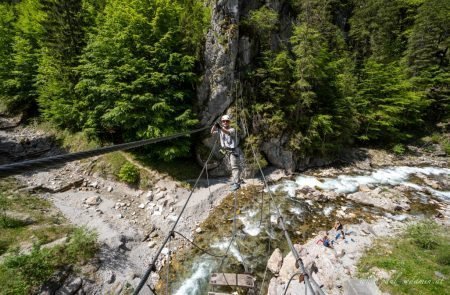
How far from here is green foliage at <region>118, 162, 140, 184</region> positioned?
12508 millimetres

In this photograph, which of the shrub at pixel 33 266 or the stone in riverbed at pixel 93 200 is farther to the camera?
the stone in riverbed at pixel 93 200

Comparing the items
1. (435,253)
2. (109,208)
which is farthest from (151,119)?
(435,253)

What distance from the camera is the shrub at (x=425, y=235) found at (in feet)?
27.9

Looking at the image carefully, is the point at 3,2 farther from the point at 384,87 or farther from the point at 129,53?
the point at 384,87

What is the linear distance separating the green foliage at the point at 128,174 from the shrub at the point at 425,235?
1333cm

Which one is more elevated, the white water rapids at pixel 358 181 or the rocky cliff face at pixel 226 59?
the rocky cliff face at pixel 226 59

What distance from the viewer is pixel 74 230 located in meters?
8.90

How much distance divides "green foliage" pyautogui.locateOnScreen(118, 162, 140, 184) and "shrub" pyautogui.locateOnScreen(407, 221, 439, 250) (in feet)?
43.7

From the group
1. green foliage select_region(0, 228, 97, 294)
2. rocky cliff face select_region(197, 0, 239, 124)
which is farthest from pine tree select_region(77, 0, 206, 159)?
green foliage select_region(0, 228, 97, 294)

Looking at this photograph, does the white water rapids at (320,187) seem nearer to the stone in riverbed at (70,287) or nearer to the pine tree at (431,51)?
the stone in riverbed at (70,287)

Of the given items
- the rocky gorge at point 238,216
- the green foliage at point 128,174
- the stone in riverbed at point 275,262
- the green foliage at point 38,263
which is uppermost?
the green foliage at point 128,174

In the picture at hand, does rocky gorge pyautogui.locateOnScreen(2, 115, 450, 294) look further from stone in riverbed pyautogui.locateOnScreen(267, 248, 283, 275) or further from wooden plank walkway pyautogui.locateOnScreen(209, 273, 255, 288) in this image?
wooden plank walkway pyautogui.locateOnScreen(209, 273, 255, 288)

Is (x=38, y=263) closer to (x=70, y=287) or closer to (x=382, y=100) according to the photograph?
(x=70, y=287)

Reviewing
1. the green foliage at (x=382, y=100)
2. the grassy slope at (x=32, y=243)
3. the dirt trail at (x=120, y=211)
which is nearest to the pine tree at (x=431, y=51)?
the green foliage at (x=382, y=100)
